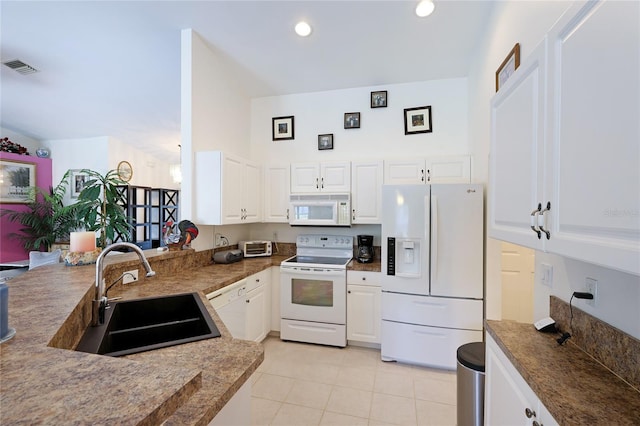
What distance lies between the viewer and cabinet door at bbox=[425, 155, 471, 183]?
2.98 metres

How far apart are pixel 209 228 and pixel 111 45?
83.5 inches

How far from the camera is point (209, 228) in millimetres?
3051

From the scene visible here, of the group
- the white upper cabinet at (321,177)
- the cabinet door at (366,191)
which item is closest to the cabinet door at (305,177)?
the white upper cabinet at (321,177)

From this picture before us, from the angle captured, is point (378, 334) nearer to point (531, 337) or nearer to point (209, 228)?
point (531, 337)

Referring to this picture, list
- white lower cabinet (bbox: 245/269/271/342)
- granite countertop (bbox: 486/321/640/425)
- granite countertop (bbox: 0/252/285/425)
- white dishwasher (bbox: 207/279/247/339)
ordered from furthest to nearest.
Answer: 1. white lower cabinet (bbox: 245/269/271/342)
2. white dishwasher (bbox: 207/279/247/339)
3. granite countertop (bbox: 486/321/640/425)
4. granite countertop (bbox: 0/252/285/425)

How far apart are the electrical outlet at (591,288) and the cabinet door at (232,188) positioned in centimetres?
268

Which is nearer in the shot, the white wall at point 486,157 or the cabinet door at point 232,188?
the white wall at point 486,157

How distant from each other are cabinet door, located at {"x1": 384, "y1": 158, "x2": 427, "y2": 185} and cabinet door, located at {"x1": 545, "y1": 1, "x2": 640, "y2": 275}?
220cm

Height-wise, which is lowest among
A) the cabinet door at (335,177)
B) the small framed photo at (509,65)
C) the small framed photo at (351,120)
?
the cabinet door at (335,177)

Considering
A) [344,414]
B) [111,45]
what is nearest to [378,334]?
[344,414]

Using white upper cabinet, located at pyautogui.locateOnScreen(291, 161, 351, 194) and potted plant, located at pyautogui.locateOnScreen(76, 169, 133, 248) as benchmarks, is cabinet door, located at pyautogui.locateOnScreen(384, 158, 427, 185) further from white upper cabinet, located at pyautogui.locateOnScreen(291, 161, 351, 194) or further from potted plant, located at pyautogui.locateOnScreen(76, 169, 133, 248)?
potted plant, located at pyautogui.locateOnScreen(76, 169, 133, 248)

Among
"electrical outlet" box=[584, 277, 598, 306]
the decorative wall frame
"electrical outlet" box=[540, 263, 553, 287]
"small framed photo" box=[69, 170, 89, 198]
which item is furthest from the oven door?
"small framed photo" box=[69, 170, 89, 198]

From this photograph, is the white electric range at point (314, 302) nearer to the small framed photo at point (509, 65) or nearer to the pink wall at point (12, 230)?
the small framed photo at point (509, 65)

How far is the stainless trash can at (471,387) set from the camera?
160 cm
